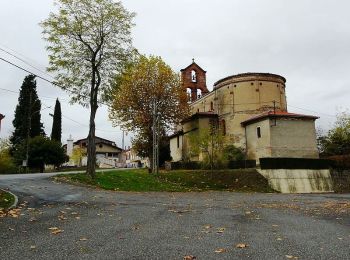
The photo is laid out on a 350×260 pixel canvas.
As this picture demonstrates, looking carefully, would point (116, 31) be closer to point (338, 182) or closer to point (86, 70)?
point (86, 70)

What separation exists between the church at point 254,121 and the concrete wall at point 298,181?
5.93 metres

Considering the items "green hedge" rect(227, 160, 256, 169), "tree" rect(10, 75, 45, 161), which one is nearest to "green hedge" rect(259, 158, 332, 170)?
"green hedge" rect(227, 160, 256, 169)

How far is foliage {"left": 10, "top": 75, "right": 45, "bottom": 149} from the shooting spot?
5891 centimetres

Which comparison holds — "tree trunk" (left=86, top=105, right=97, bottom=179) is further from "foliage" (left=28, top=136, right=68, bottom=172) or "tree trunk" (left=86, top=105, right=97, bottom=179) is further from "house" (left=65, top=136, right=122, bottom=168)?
"house" (left=65, top=136, right=122, bottom=168)

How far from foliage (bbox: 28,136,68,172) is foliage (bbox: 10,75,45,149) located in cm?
902

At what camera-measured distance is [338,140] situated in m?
54.1

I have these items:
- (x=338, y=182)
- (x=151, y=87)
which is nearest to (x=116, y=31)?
(x=151, y=87)

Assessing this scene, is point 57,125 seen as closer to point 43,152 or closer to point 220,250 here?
point 43,152

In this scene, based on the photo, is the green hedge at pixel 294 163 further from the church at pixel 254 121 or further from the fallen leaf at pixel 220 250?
the fallen leaf at pixel 220 250

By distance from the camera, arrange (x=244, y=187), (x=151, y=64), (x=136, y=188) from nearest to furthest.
Result: 1. (x=136, y=188)
2. (x=244, y=187)
3. (x=151, y=64)

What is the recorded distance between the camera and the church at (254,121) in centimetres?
4284

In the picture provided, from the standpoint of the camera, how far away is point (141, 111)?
1724 inches

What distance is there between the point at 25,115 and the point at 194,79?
27627 millimetres

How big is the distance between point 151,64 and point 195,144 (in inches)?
447
